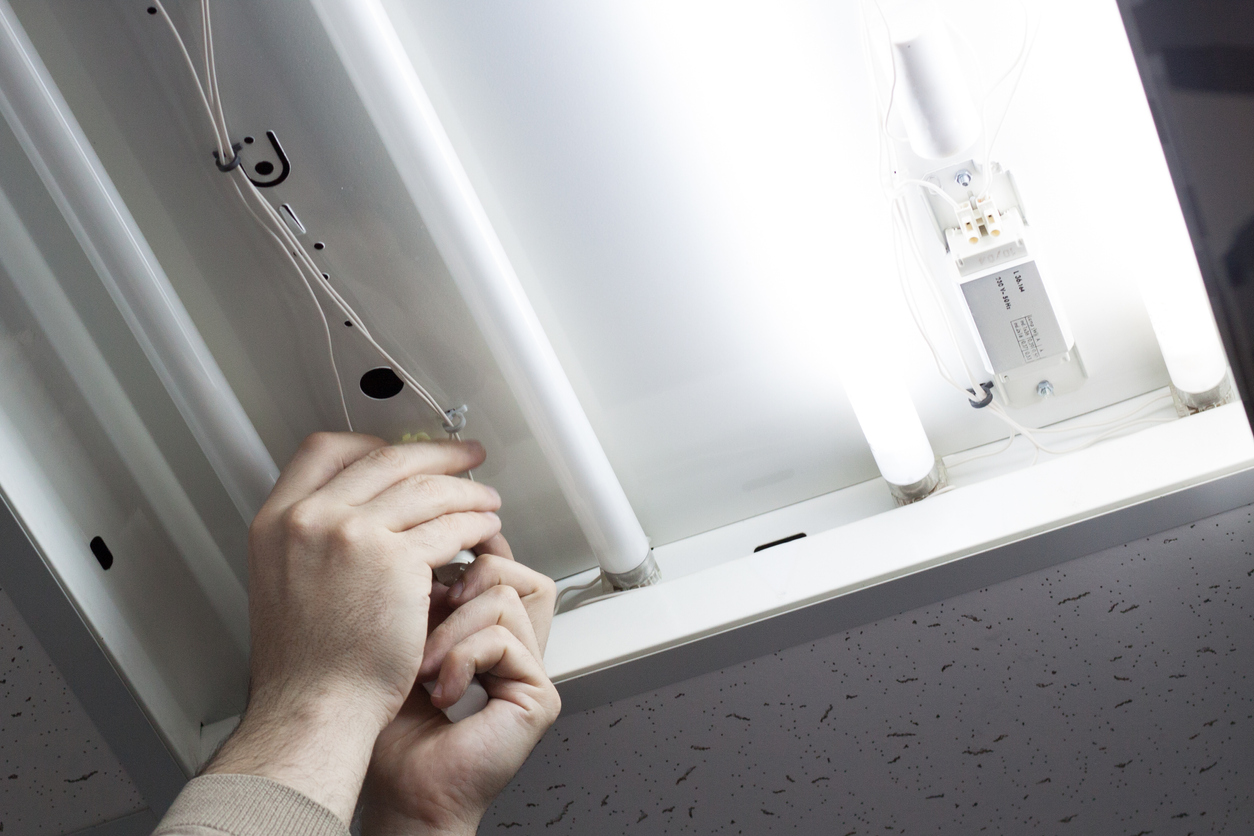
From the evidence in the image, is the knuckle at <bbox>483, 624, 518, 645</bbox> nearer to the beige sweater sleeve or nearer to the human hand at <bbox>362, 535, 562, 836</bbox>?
the human hand at <bbox>362, 535, 562, 836</bbox>

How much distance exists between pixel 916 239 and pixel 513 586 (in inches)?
22.1

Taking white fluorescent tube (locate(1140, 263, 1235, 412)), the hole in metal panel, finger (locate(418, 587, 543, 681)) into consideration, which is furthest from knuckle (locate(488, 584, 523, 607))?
white fluorescent tube (locate(1140, 263, 1235, 412))

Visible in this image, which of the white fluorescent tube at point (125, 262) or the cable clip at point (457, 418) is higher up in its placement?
the white fluorescent tube at point (125, 262)

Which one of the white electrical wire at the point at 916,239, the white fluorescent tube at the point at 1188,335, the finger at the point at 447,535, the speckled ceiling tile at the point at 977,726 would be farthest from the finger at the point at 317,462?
the white fluorescent tube at the point at 1188,335

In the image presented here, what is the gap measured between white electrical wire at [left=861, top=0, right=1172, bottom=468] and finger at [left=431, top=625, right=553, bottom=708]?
54 centimetres

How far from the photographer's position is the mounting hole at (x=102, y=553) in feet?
2.80

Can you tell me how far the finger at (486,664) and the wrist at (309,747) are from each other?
0.06 meters

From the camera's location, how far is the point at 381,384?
0.98 m

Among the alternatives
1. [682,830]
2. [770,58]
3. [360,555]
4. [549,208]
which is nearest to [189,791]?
[360,555]

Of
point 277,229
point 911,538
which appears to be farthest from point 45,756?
point 911,538

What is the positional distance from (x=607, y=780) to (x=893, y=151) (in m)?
0.71

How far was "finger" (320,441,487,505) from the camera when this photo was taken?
80 cm

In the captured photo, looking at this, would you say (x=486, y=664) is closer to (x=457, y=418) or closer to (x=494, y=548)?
(x=494, y=548)

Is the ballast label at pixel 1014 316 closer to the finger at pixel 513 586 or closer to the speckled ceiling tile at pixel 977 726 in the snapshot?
the speckled ceiling tile at pixel 977 726
